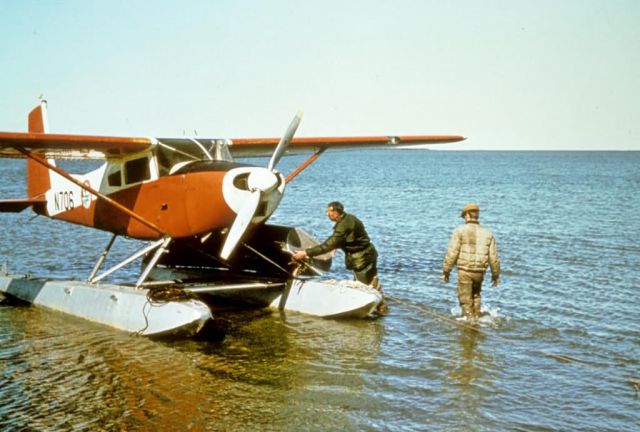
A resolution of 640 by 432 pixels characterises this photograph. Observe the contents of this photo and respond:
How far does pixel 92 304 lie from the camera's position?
9289 millimetres

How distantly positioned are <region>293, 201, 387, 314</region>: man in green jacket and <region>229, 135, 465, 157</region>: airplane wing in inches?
87.7

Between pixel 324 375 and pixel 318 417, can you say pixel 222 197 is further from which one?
pixel 318 417

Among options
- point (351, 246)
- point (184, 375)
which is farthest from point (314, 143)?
point (184, 375)

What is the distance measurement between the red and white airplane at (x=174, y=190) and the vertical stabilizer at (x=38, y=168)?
2.78ft

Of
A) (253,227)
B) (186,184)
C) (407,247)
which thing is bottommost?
(407,247)

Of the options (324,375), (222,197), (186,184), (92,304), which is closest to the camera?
(324,375)

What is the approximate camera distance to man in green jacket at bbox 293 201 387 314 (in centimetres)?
923

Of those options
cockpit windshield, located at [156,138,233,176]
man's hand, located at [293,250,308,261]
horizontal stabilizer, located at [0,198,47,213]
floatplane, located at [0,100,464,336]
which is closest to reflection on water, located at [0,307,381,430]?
floatplane, located at [0,100,464,336]

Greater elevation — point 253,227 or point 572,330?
point 253,227

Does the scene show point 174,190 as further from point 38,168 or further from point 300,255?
point 38,168

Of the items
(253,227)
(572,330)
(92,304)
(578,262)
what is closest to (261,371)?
(253,227)

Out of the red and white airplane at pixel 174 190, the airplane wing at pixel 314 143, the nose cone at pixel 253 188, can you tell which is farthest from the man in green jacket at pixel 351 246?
the airplane wing at pixel 314 143

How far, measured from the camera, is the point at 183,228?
28.9 feet

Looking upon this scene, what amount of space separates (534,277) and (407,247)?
5.49m
